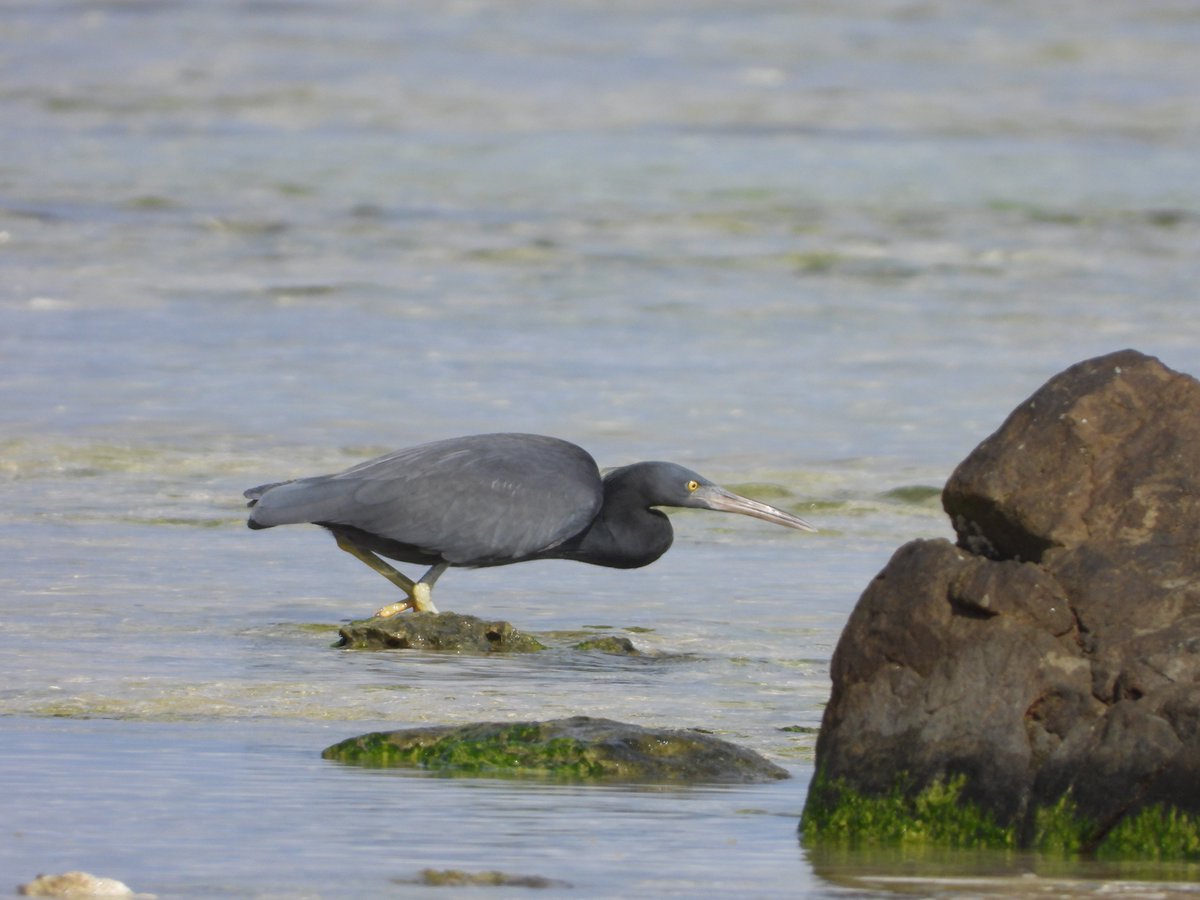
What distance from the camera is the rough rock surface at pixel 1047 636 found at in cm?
488

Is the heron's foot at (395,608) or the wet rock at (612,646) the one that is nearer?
the wet rock at (612,646)

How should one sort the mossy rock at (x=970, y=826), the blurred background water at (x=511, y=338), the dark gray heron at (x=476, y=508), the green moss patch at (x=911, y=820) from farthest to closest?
the dark gray heron at (x=476, y=508) → the blurred background water at (x=511, y=338) → the green moss patch at (x=911, y=820) → the mossy rock at (x=970, y=826)

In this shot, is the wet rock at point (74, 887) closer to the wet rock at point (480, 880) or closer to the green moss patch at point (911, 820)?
the wet rock at point (480, 880)

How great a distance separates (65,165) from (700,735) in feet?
72.2

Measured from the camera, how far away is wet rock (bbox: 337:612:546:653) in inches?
314

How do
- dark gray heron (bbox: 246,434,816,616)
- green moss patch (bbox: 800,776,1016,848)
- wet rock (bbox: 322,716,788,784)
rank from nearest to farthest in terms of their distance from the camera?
green moss patch (bbox: 800,776,1016,848), wet rock (bbox: 322,716,788,784), dark gray heron (bbox: 246,434,816,616)

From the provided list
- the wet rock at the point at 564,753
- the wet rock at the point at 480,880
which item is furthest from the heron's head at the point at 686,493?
the wet rock at the point at 480,880

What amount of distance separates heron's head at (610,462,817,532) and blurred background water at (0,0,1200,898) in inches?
12.9

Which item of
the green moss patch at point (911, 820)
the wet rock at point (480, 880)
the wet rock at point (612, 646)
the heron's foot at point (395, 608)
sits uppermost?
the heron's foot at point (395, 608)

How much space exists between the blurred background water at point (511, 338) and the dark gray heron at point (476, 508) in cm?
27

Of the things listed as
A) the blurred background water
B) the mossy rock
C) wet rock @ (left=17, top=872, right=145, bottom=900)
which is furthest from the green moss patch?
wet rock @ (left=17, top=872, right=145, bottom=900)

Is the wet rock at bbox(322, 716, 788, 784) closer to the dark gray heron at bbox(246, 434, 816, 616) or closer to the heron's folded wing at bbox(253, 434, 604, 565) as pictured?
the dark gray heron at bbox(246, 434, 816, 616)

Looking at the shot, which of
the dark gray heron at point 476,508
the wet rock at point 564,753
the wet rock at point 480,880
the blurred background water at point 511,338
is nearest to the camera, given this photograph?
the wet rock at point 480,880

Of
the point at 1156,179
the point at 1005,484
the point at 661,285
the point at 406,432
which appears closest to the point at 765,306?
the point at 661,285
